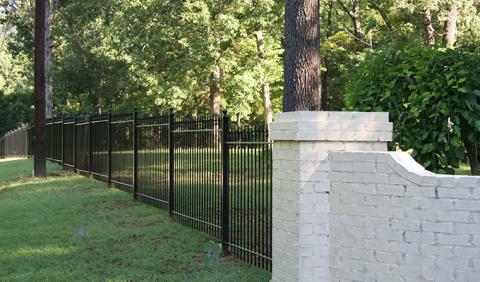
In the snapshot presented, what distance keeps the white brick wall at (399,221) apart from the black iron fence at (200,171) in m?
1.62

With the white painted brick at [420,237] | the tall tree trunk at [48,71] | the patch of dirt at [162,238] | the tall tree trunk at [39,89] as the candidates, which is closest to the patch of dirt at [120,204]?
the patch of dirt at [162,238]

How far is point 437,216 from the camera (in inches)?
193

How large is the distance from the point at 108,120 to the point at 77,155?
4.41 m

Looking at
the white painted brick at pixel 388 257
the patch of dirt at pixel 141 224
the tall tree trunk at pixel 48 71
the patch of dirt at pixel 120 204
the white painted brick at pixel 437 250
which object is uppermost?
the tall tree trunk at pixel 48 71

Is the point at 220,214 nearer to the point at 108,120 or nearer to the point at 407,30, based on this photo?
the point at 108,120

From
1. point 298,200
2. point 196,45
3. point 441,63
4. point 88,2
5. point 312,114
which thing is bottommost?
point 298,200

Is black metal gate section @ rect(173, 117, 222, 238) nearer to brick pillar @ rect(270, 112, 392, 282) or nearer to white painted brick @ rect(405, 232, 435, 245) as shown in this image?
brick pillar @ rect(270, 112, 392, 282)

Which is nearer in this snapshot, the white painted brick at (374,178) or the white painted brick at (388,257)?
the white painted brick at (388,257)

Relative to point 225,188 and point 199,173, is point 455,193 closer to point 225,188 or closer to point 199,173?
point 225,188

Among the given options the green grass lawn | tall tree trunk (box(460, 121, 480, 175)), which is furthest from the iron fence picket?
tall tree trunk (box(460, 121, 480, 175))

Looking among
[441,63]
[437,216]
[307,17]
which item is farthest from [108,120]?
[437,216]

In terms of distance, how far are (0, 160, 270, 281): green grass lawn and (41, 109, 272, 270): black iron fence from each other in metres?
0.30

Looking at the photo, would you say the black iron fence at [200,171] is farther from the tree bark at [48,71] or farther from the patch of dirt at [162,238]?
the tree bark at [48,71]

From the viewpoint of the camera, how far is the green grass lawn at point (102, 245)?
766 cm
